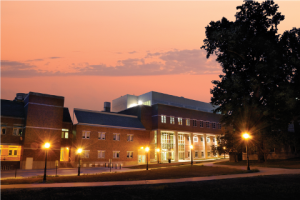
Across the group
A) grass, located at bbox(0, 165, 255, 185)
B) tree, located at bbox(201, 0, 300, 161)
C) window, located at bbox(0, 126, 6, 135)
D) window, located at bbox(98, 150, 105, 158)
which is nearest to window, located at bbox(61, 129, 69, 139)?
window, located at bbox(98, 150, 105, 158)

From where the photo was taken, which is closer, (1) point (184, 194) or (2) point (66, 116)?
(1) point (184, 194)

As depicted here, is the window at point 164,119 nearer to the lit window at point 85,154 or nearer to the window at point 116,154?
the window at point 116,154

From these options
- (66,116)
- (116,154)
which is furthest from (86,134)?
(116,154)

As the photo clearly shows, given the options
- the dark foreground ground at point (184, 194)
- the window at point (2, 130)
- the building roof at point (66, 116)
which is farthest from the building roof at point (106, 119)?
the dark foreground ground at point (184, 194)

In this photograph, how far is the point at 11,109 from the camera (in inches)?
1951

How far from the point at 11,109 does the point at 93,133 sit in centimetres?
1684

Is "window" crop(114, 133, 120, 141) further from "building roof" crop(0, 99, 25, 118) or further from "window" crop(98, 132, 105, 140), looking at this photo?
"building roof" crop(0, 99, 25, 118)

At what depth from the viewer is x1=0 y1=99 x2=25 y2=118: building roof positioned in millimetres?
48134

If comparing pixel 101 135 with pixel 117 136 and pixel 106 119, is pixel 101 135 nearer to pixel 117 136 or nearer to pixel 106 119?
pixel 117 136

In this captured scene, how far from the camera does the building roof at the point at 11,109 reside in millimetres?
48134

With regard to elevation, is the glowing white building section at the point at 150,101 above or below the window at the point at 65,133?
above

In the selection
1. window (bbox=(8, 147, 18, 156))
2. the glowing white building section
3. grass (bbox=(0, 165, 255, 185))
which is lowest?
grass (bbox=(0, 165, 255, 185))

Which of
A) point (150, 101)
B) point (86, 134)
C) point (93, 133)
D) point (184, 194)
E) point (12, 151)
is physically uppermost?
point (150, 101)

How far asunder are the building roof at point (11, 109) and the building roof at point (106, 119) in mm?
10715
